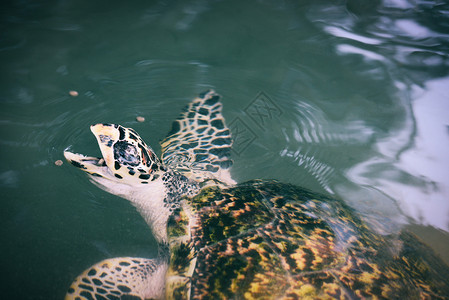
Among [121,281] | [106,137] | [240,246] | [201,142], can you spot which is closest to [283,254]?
[240,246]

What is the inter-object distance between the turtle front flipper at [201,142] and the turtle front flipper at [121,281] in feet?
3.70

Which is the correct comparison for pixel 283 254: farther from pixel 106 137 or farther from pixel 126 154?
pixel 106 137

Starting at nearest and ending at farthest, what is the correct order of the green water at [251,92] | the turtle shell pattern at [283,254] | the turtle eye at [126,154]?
the turtle shell pattern at [283,254]
the turtle eye at [126,154]
the green water at [251,92]

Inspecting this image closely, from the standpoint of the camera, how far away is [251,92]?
11.3ft

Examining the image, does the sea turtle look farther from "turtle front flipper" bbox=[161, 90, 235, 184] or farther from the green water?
the green water

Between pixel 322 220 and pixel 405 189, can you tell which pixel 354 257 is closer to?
pixel 322 220

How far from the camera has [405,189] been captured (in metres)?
3.15

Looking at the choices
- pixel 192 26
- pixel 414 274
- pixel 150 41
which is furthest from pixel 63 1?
pixel 414 274

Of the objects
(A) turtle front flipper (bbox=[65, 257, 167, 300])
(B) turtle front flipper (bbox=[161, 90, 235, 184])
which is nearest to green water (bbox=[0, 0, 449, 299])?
(B) turtle front flipper (bbox=[161, 90, 235, 184])

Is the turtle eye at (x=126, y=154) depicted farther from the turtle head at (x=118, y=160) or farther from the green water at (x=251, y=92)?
the green water at (x=251, y=92)

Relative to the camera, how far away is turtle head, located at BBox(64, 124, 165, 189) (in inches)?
85.2

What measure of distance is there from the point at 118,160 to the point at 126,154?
0.08 meters

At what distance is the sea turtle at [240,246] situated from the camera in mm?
1724

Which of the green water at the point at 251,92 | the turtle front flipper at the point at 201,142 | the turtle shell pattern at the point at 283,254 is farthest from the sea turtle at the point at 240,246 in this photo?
the green water at the point at 251,92
